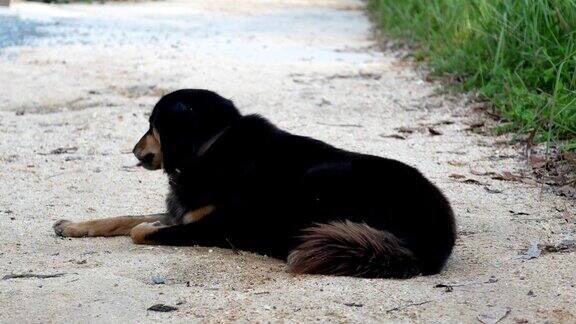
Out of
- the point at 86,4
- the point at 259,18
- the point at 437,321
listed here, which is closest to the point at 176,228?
the point at 437,321

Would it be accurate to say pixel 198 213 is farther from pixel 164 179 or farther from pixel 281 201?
pixel 164 179

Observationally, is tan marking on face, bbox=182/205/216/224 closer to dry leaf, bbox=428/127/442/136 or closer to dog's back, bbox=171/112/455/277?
dog's back, bbox=171/112/455/277

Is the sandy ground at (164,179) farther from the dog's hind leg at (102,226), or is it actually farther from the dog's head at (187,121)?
the dog's head at (187,121)

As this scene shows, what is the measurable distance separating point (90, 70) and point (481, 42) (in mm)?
3424

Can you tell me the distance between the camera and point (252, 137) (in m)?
4.56

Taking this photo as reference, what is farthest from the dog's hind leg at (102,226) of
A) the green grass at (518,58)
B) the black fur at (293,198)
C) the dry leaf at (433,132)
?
the dry leaf at (433,132)

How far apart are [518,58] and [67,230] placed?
4.18 m

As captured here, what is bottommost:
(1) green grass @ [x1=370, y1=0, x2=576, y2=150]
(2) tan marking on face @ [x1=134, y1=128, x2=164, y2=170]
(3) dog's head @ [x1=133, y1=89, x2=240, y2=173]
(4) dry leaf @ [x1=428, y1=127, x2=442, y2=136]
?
(4) dry leaf @ [x1=428, y1=127, x2=442, y2=136]

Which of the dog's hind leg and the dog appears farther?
the dog's hind leg

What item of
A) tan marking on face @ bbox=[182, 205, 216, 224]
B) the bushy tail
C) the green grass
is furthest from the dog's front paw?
the green grass

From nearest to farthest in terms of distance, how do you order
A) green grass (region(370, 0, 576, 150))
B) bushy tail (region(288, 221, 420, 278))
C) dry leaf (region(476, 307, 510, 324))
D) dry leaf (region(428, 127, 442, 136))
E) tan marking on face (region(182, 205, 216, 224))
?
dry leaf (region(476, 307, 510, 324)), bushy tail (region(288, 221, 420, 278)), tan marking on face (region(182, 205, 216, 224)), green grass (region(370, 0, 576, 150)), dry leaf (region(428, 127, 442, 136))

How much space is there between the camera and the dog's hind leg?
4.70 m

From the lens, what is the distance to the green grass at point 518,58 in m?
6.34

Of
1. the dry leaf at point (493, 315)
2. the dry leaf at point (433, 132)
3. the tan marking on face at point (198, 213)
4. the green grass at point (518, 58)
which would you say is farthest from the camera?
the dry leaf at point (433, 132)
